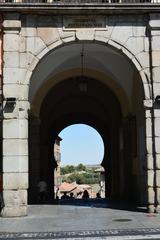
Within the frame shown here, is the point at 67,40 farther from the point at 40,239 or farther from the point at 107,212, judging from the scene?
the point at 40,239

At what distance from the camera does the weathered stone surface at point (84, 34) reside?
17203mm

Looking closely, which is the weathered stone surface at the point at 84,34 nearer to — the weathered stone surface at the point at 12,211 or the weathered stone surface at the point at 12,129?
the weathered stone surface at the point at 12,129

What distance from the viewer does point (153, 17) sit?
55.8 feet

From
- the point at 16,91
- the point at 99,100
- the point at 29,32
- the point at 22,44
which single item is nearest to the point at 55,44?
the point at 29,32

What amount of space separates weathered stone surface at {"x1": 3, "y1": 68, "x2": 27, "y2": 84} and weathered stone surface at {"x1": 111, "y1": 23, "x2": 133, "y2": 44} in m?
3.18

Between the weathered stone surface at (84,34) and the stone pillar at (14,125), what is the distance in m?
1.89

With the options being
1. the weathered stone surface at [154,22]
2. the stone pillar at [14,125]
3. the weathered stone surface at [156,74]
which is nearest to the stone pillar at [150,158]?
the weathered stone surface at [156,74]

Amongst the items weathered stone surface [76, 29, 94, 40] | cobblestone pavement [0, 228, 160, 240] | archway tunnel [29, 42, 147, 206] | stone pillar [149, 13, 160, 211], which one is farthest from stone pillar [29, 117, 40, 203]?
cobblestone pavement [0, 228, 160, 240]

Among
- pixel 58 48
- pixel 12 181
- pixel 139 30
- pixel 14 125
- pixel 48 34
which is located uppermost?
pixel 139 30

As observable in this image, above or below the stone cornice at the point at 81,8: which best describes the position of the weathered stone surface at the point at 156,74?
below

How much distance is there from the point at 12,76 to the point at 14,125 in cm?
155

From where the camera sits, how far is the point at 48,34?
17.1 m

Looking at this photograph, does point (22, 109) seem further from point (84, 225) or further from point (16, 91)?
point (84, 225)

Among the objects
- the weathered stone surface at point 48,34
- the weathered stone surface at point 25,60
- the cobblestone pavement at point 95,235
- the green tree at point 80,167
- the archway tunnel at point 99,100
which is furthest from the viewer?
the green tree at point 80,167
